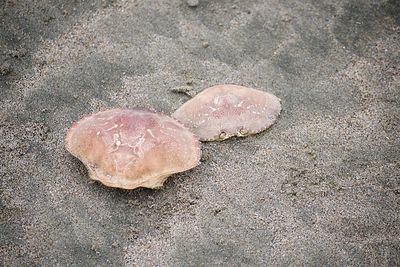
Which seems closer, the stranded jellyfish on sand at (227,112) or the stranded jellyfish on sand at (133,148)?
the stranded jellyfish on sand at (133,148)

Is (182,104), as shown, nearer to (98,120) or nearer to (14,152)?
(98,120)

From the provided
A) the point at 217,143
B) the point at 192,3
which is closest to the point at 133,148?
the point at 217,143

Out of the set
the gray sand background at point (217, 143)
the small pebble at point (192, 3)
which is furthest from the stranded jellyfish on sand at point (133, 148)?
the small pebble at point (192, 3)

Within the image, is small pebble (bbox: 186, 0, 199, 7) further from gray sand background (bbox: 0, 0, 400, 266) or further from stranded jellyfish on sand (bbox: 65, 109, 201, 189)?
stranded jellyfish on sand (bbox: 65, 109, 201, 189)

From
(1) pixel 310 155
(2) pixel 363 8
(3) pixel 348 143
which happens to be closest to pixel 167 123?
(1) pixel 310 155

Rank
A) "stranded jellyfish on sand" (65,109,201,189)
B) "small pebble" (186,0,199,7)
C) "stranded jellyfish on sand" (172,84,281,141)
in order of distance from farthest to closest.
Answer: "small pebble" (186,0,199,7) → "stranded jellyfish on sand" (172,84,281,141) → "stranded jellyfish on sand" (65,109,201,189)

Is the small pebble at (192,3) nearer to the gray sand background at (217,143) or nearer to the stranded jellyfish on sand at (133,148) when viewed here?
the gray sand background at (217,143)

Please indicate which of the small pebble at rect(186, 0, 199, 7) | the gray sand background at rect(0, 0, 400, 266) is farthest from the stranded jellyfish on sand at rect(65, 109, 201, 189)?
the small pebble at rect(186, 0, 199, 7)
